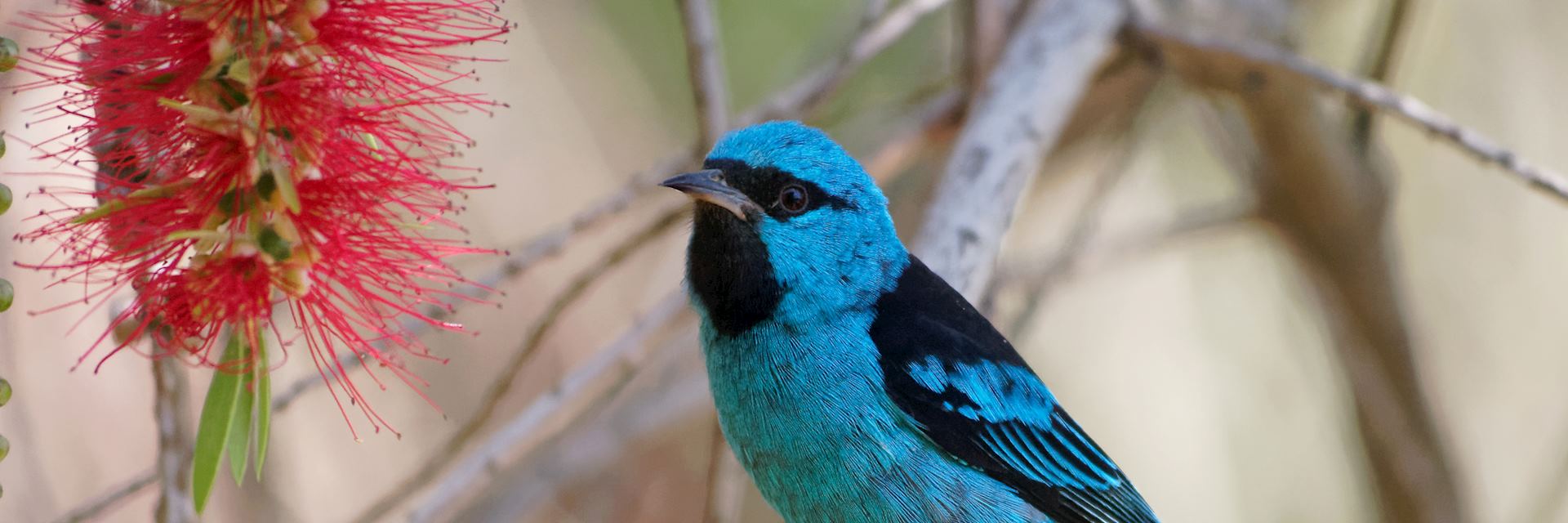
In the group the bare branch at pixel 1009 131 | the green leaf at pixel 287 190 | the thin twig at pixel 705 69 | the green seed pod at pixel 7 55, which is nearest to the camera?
the green seed pod at pixel 7 55

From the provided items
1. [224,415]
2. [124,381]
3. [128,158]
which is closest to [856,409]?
[224,415]

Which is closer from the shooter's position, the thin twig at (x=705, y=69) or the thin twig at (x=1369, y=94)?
the thin twig at (x=1369, y=94)

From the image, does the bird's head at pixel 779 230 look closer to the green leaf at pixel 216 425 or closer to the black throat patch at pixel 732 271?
the black throat patch at pixel 732 271

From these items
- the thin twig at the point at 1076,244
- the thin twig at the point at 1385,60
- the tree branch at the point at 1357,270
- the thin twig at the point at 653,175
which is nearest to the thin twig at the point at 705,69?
the thin twig at the point at 653,175

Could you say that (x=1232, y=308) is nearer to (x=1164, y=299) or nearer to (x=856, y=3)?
(x=1164, y=299)

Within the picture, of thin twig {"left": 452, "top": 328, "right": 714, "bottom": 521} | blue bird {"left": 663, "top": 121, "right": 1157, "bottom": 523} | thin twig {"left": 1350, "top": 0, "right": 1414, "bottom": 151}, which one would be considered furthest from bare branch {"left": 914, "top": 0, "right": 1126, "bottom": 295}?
thin twig {"left": 452, "top": 328, "right": 714, "bottom": 521}

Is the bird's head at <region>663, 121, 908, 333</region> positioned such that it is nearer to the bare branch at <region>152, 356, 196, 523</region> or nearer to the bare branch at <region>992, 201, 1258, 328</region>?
the bare branch at <region>152, 356, 196, 523</region>

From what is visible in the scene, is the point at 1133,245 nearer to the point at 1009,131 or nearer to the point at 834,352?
the point at 1009,131
